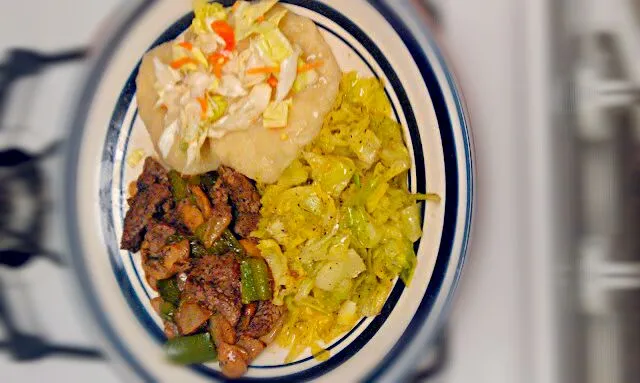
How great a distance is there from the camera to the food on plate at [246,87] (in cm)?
129

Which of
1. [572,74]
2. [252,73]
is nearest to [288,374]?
[252,73]

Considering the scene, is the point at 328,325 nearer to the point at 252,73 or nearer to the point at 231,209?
the point at 231,209

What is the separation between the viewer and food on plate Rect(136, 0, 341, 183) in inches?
50.9

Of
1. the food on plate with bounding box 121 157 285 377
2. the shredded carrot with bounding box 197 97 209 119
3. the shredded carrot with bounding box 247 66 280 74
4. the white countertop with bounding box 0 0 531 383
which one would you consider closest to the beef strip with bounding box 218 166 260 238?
the food on plate with bounding box 121 157 285 377

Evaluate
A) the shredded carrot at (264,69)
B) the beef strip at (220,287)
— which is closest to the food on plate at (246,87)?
the shredded carrot at (264,69)

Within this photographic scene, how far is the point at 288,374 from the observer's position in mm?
1327

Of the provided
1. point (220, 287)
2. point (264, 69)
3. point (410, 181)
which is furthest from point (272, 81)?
point (220, 287)

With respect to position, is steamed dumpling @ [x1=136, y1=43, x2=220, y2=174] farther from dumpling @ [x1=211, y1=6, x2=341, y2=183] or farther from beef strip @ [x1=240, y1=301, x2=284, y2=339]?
beef strip @ [x1=240, y1=301, x2=284, y2=339]

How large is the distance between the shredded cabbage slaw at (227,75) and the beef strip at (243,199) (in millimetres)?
87

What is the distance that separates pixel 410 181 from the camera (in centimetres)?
124

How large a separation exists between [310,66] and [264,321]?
56 cm

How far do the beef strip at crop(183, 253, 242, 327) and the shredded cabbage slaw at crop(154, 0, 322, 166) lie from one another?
0.24 meters

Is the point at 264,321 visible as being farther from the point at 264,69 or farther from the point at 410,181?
the point at 264,69

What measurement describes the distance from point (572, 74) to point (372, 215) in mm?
469
